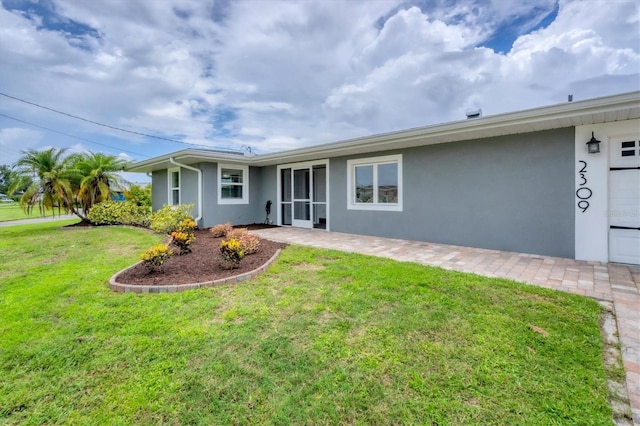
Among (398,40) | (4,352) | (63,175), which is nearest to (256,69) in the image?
(398,40)

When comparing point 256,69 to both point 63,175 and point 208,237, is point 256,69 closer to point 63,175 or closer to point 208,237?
point 208,237

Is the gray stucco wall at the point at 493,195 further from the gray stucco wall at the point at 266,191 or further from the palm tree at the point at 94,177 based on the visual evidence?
the palm tree at the point at 94,177

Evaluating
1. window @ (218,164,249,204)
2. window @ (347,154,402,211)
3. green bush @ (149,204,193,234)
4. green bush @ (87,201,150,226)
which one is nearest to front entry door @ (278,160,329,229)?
window @ (218,164,249,204)

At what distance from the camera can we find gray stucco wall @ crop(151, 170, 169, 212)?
13.1 metres

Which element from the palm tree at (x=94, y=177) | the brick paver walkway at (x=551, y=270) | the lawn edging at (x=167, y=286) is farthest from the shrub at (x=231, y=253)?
the palm tree at (x=94, y=177)

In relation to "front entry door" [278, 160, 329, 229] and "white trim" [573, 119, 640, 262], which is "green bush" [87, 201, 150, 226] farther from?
"white trim" [573, 119, 640, 262]

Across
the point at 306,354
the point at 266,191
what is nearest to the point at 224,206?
the point at 266,191

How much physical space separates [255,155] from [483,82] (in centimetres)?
863

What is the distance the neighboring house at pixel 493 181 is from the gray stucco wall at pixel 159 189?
3338 millimetres

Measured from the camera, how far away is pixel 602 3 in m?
5.80

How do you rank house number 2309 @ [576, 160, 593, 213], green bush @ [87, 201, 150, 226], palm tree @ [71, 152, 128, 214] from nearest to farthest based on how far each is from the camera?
1. house number 2309 @ [576, 160, 593, 213]
2. green bush @ [87, 201, 150, 226]
3. palm tree @ [71, 152, 128, 214]

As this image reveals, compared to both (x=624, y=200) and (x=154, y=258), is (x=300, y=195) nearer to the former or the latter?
(x=154, y=258)

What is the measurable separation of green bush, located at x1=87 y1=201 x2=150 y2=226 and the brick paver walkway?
724 cm

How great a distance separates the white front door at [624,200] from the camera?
200 inches
